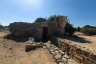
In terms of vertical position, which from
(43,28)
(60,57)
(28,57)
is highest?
(43,28)

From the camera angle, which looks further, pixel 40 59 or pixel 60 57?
pixel 40 59

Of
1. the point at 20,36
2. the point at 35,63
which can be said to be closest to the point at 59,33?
the point at 20,36

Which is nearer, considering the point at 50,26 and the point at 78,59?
the point at 78,59

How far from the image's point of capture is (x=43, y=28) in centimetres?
1380

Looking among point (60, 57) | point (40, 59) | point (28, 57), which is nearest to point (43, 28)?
point (28, 57)

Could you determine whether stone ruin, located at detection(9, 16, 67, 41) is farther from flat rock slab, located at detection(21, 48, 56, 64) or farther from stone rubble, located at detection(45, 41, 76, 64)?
stone rubble, located at detection(45, 41, 76, 64)

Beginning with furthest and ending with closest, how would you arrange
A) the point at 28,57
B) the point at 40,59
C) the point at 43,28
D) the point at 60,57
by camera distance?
the point at 43,28 < the point at 28,57 < the point at 40,59 < the point at 60,57

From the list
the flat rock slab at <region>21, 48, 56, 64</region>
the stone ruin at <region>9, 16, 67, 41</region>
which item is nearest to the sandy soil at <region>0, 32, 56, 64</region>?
the flat rock slab at <region>21, 48, 56, 64</region>

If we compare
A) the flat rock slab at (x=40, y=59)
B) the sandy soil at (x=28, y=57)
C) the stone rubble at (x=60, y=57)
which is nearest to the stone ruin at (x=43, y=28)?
the sandy soil at (x=28, y=57)

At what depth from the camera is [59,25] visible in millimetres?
13734

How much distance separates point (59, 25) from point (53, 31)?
1372mm

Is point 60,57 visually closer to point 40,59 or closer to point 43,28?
point 40,59

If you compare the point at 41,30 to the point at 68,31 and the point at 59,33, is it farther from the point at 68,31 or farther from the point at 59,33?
the point at 68,31

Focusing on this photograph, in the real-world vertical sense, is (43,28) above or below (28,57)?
above
